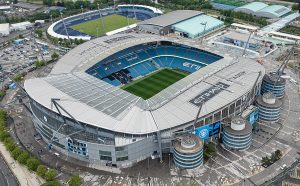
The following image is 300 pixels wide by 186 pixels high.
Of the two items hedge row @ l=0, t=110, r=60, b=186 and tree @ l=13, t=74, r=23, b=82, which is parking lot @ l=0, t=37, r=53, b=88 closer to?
tree @ l=13, t=74, r=23, b=82

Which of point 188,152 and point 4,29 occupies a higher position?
point 4,29

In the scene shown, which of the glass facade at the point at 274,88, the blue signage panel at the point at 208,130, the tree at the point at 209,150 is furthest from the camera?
the glass facade at the point at 274,88

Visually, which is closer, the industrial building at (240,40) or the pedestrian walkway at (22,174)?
the pedestrian walkway at (22,174)

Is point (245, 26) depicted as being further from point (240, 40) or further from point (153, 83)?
point (153, 83)

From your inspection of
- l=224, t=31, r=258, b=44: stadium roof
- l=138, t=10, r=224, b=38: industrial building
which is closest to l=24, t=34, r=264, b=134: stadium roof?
l=224, t=31, r=258, b=44: stadium roof

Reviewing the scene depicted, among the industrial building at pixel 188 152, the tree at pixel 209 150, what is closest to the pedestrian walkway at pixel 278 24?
the tree at pixel 209 150

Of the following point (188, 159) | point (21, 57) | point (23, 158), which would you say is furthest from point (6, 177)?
point (21, 57)

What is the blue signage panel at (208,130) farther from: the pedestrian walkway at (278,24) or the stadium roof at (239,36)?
the pedestrian walkway at (278,24)
